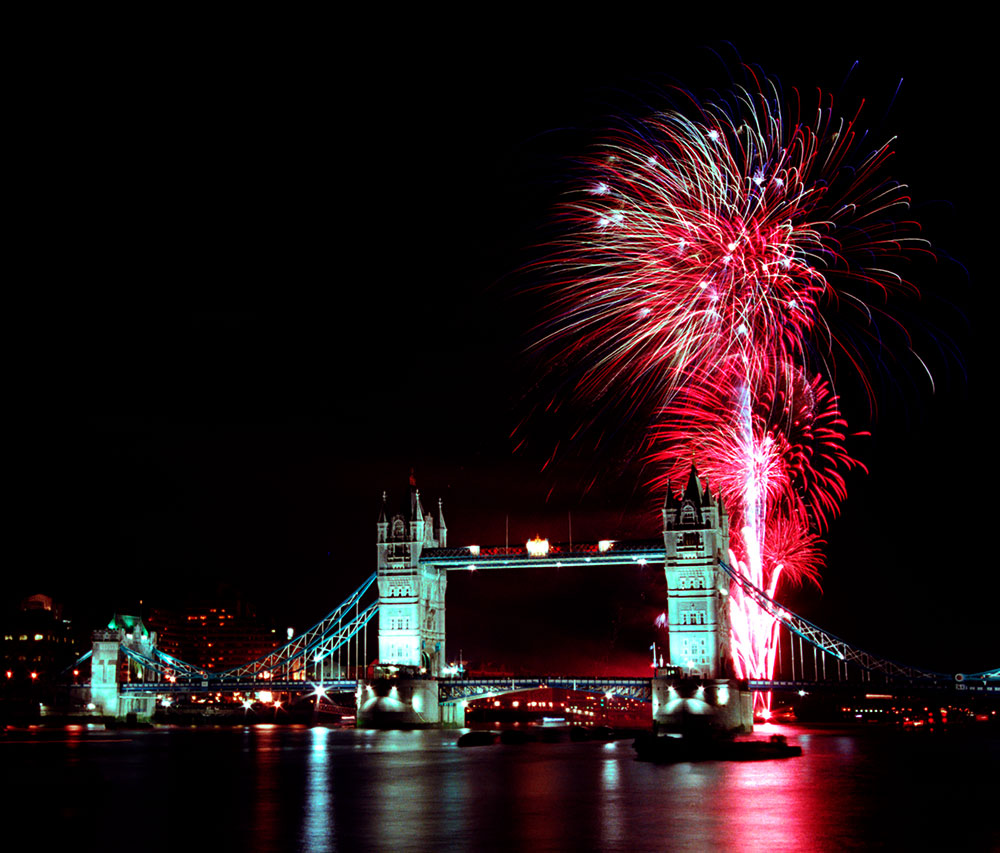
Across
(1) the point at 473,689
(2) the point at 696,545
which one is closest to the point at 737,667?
(2) the point at 696,545

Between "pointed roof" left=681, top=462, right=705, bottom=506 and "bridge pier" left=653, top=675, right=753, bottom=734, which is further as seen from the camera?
"pointed roof" left=681, top=462, right=705, bottom=506

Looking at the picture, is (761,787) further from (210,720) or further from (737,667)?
(210,720)

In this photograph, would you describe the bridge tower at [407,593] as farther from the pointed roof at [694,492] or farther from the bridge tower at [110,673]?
the bridge tower at [110,673]

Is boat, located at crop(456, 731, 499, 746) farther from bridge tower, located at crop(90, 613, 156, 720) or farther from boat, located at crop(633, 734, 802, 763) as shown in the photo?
bridge tower, located at crop(90, 613, 156, 720)

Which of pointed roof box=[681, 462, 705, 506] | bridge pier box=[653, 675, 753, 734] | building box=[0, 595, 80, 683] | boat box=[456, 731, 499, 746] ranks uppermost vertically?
pointed roof box=[681, 462, 705, 506]

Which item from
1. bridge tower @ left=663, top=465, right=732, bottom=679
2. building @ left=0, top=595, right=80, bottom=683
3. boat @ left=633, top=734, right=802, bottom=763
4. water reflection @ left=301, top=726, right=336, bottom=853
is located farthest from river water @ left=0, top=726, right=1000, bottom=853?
building @ left=0, top=595, right=80, bottom=683

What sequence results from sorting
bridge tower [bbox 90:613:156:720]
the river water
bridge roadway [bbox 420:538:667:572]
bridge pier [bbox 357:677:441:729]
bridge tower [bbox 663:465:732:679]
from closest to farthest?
the river water
bridge tower [bbox 663:465:732:679]
bridge roadway [bbox 420:538:667:572]
bridge pier [bbox 357:677:441:729]
bridge tower [bbox 90:613:156:720]

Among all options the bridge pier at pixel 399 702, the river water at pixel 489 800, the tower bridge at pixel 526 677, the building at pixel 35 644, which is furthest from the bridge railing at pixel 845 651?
the building at pixel 35 644
